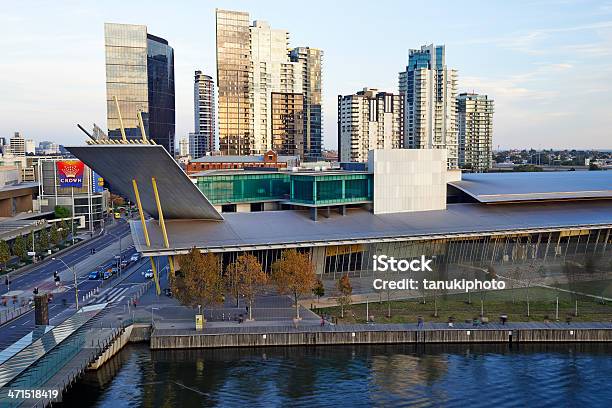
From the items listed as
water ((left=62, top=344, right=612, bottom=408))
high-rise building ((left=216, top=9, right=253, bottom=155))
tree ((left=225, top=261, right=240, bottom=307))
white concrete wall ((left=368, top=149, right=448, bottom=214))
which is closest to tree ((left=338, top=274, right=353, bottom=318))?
Answer: water ((left=62, top=344, right=612, bottom=408))

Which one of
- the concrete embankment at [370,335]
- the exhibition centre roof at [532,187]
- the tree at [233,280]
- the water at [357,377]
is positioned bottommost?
the water at [357,377]

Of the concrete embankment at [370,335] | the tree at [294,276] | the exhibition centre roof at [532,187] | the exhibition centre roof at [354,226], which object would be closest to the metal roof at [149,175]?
the exhibition centre roof at [354,226]

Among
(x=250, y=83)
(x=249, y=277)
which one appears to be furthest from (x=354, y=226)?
(x=250, y=83)

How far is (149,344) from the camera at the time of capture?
154 ft

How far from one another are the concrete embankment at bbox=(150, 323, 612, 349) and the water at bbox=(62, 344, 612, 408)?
0.67 m

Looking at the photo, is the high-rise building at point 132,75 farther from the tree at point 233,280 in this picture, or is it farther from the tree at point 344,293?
the tree at point 344,293

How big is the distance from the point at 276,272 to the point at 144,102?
442 ft

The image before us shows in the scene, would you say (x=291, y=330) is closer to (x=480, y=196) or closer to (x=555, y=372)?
(x=555, y=372)

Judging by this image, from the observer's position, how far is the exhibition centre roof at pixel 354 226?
57281 millimetres

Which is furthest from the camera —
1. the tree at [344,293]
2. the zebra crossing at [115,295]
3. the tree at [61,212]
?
the tree at [61,212]

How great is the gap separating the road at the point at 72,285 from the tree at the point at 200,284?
784cm

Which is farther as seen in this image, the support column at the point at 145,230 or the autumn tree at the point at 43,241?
the autumn tree at the point at 43,241

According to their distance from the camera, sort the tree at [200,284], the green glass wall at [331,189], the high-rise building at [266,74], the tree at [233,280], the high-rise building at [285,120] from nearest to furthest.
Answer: the tree at [200,284] < the tree at [233,280] < the green glass wall at [331,189] < the high-rise building at [266,74] < the high-rise building at [285,120]

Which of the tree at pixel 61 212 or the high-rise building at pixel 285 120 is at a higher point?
the high-rise building at pixel 285 120
